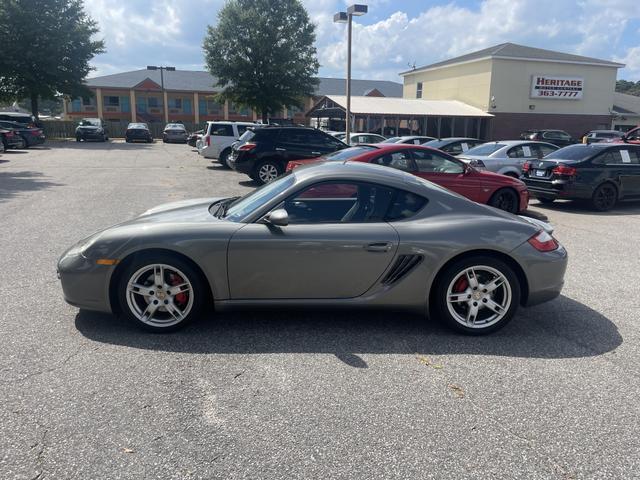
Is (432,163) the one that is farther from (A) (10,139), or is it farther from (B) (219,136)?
(A) (10,139)

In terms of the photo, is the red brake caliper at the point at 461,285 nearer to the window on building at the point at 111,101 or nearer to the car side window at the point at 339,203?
the car side window at the point at 339,203

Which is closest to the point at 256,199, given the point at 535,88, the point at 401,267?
the point at 401,267

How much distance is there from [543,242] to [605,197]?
805cm

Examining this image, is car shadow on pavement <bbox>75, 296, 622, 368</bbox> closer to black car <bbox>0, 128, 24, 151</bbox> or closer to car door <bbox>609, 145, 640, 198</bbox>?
car door <bbox>609, 145, 640, 198</bbox>

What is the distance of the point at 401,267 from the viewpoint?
13.8ft

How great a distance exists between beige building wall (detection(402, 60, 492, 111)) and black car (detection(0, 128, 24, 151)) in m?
30.0

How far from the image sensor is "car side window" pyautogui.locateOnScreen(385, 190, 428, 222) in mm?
4340

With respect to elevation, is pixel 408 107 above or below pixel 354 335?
above

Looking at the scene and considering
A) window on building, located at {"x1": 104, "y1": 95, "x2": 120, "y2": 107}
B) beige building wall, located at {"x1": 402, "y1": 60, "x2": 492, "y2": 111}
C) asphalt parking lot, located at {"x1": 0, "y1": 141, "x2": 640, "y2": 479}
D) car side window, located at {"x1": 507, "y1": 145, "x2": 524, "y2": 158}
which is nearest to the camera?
asphalt parking lot, located at {"x1": 0, "y1": 141, "x2": 640, "y2": 479}

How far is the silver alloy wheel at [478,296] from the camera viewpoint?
14.1 ft

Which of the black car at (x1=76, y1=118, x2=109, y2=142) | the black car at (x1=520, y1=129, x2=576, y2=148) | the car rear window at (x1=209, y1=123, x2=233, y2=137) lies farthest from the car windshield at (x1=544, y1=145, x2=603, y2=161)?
the black car at (x1=76, y1=118, x2=109, y2=142)

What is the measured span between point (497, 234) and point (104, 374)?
316cm

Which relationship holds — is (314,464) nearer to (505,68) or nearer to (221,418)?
(221,418)

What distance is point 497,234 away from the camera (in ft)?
14.1
